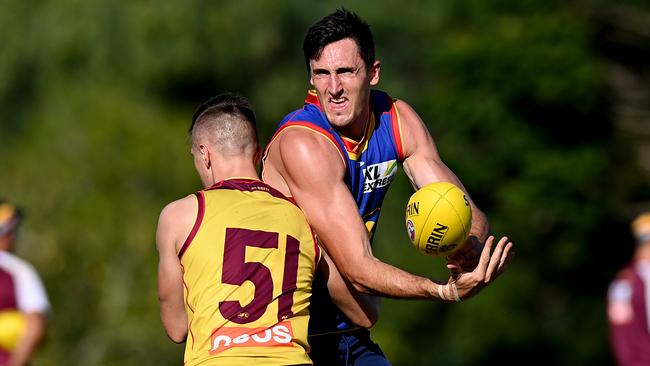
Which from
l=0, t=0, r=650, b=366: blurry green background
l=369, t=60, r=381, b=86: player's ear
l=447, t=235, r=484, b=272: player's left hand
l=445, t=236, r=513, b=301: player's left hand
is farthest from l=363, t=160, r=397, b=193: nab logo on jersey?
l=0, t=0, r=650, b=366: blurry green background

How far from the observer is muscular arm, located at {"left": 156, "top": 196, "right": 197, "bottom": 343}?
20.3 ft

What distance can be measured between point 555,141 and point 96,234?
8.80 m

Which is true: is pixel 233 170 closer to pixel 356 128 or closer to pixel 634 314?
pixel 356 128

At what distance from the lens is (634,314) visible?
355 inches

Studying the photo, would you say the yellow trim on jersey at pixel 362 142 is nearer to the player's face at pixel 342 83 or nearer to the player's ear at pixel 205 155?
the player's face at pixel 342 83

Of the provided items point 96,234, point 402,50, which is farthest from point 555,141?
point 96,234

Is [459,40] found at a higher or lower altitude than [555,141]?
higher

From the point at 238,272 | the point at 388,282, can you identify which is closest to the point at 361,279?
the point at 388,282

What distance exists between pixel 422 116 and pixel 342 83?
18.2 meters

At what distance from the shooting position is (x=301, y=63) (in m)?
27.0

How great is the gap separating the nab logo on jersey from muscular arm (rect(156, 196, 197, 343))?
4.08ft

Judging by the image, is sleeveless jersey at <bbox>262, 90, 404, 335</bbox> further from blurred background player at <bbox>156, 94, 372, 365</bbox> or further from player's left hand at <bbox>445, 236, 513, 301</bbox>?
Answer: player's left hand at <bbox>445, 236, 513, 301</bbox>

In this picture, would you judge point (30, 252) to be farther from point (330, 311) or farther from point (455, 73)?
point (330, 311)

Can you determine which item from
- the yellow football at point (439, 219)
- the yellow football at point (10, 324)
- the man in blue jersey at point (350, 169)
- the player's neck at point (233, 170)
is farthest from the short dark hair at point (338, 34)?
the yellow football at point (10, 324)
